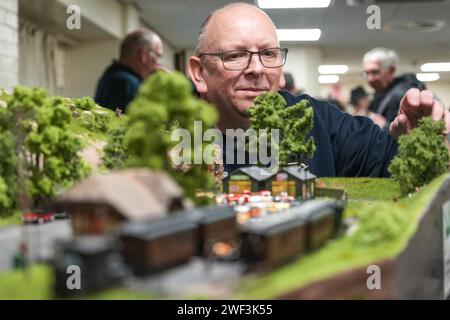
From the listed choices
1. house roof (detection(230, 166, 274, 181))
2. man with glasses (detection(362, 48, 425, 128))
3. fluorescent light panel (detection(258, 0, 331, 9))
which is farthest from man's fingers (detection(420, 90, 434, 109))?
man with glasses (detection(362, 48, 425, 128))

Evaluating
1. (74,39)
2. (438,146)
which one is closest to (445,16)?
(438,146)

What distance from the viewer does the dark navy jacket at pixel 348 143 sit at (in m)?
2.93

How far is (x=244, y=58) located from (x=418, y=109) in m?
0.91

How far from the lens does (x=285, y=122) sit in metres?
2.43

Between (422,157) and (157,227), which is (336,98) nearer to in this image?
(422,157)

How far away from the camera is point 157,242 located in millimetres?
1158

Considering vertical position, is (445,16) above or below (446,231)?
above

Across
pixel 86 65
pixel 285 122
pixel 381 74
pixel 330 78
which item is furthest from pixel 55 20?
pixel 330 78

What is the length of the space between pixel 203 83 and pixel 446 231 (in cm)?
129

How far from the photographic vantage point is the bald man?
2.44 m

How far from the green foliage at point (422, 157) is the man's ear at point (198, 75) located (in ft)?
3.06

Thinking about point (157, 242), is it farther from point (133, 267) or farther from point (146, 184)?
point (146, 184)

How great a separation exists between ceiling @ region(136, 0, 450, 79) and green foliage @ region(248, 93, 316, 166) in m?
0.52
